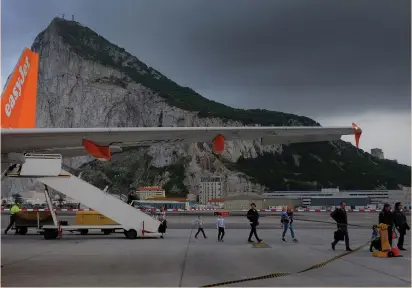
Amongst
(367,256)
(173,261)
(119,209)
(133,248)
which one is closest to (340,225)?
(367,256)

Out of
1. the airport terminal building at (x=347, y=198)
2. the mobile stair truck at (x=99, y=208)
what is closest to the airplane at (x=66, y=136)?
the mobile stair truck at (x=99, y=208)

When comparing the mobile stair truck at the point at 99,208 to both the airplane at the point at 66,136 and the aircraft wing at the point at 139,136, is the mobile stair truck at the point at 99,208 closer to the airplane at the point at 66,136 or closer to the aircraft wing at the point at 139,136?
the airplane at the point at 66,136

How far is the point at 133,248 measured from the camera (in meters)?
15.9

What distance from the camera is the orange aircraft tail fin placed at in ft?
37.0

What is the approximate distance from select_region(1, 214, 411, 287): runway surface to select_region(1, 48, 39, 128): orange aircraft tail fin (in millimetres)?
4041

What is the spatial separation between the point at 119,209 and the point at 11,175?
25.9 feet

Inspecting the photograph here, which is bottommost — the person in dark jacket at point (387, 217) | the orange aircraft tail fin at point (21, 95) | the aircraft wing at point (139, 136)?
the person in dark jacket at point (387, 217)

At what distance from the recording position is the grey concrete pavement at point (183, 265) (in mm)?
9305

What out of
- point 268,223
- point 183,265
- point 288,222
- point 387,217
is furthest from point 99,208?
point 268,223

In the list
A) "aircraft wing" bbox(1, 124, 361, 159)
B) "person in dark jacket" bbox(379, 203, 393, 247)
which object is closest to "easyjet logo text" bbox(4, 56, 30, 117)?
"aircraft wing" bbox(1, 124, 361, 159)

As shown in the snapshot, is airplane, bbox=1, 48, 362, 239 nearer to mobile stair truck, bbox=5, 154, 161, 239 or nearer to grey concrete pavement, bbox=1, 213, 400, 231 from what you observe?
mobile stair truck, bbox=5, 154, 161, 239

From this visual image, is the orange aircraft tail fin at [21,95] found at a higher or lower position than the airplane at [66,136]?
higher

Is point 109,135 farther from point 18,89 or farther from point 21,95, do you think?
Answer: point 21,95

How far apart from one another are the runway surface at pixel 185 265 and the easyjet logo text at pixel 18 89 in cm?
423
